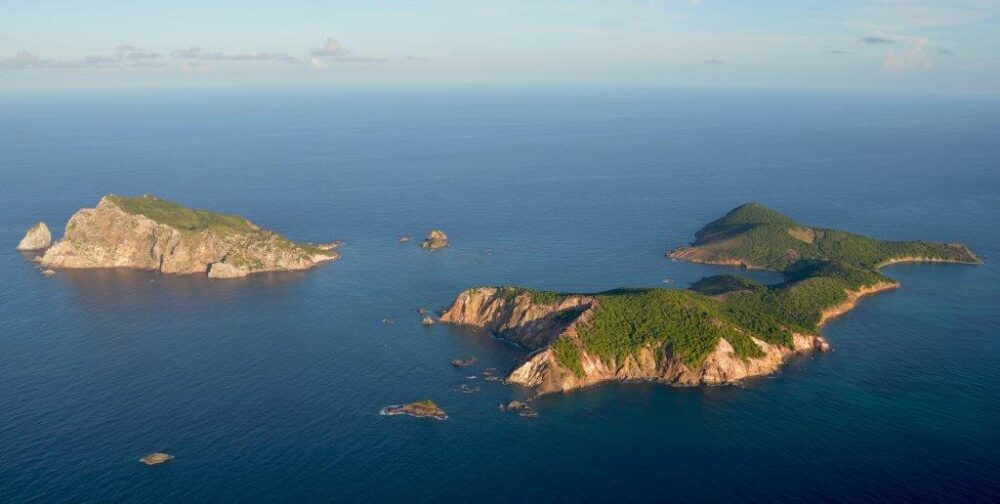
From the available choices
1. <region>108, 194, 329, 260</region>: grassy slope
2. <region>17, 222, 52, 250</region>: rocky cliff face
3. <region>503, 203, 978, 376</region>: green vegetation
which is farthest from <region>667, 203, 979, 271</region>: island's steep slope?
<region>17, 222, 52, 250</region>: rocky cliff face

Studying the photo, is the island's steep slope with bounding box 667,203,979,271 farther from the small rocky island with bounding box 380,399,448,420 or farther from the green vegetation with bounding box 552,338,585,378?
the small rocky island with bounding box 380,399,448,420

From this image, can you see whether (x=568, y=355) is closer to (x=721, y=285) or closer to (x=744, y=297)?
(x=744, y=297)

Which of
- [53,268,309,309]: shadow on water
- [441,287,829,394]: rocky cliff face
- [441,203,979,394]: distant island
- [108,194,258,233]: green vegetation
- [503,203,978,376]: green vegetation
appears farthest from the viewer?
[108,194,258,233]: green vegetation

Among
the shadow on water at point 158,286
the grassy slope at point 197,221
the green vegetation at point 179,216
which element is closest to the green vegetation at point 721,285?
the shadow on water at point 158,286

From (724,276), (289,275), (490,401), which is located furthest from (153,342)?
(724,276)

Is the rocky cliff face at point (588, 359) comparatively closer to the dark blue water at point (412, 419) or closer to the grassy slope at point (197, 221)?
the dark blue water at point (412, 419)
